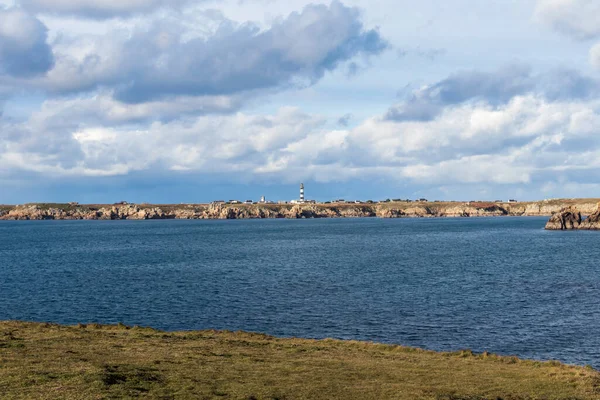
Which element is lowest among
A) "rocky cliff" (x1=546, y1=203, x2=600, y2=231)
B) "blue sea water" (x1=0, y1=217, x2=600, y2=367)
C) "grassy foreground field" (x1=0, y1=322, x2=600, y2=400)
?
"blue sea water" (x1=0, y1=217, x2=600, y2=367)

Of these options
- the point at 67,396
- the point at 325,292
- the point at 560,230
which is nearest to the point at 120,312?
the point at 325,292

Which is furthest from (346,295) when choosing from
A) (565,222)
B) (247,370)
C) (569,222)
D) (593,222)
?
(569,222)

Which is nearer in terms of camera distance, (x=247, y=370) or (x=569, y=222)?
(x=247, y=370)

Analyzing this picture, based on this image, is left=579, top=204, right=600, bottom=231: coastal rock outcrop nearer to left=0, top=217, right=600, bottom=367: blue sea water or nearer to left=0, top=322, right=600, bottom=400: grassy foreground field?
left=0, top=217, right=600, bottom=367: blue sea water

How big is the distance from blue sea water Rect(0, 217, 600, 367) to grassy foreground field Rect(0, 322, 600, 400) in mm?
9492

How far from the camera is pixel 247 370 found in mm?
24953

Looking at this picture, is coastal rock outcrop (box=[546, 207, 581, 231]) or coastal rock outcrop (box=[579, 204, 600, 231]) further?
coastal rock outcrop (box=[546, 207, 581, 231])

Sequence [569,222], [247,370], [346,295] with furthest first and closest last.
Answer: [569,222] → [346,295] → [247,370]

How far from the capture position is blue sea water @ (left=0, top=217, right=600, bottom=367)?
4306 centimetres

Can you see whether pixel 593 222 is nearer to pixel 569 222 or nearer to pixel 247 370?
pixel 569 222

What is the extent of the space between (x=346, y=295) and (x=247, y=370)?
3690cm

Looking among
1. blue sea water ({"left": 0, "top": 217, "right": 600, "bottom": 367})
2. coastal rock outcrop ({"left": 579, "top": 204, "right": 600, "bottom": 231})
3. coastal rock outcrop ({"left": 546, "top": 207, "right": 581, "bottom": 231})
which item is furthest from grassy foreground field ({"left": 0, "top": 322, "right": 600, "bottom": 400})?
coastal rock outcrop ({"left": 546, "top": 207, "right": 581, "bottom": 231})

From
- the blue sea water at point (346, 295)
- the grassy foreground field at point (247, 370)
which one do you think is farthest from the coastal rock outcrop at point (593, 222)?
the grassy foreground field at point (247, 370)

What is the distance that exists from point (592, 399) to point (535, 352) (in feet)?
50.8
